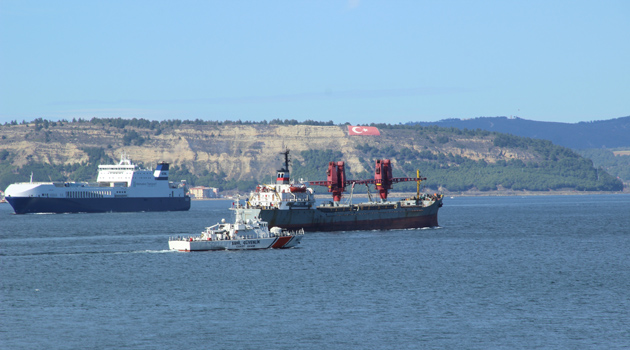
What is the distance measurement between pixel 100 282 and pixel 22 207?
117605 millimetres

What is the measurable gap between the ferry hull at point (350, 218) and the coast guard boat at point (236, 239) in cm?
1292

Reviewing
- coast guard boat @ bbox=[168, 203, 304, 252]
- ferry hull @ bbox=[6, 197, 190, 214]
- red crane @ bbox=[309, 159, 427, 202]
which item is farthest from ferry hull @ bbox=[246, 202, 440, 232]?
ferry hull @ bbox=[6, 197, 190, 214]

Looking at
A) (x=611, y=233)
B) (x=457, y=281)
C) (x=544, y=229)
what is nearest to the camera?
(x=457, y=281)

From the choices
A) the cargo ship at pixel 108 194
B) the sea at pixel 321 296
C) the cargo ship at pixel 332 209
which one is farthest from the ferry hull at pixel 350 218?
the cargo ship at pixel 108 194

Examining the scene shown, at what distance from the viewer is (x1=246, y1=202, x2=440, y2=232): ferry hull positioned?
99.1 m

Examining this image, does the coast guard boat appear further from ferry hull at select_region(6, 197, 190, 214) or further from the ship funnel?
the ship funnel

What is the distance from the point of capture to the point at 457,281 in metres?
63.1

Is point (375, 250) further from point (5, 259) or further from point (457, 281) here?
point (5, 259)

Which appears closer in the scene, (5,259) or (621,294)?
(621,294)

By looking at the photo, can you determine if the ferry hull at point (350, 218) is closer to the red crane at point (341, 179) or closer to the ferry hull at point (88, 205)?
the red crane at point (341, 179)

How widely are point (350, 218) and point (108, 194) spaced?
84.0 metres

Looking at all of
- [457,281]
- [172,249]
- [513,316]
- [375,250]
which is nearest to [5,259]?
[172,249]

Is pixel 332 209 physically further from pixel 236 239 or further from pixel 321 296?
pixel 321 296

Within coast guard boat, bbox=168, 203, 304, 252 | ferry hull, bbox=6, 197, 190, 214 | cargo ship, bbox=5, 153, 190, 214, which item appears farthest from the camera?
ferry hull, bbox=6, 197, 190, 214
